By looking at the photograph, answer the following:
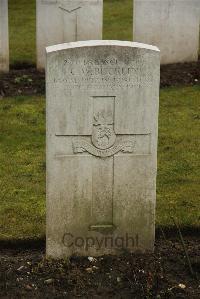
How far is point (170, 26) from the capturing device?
12633mm

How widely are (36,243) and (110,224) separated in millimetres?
802

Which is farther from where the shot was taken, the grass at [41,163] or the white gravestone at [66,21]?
the white gravestone at [66,21]

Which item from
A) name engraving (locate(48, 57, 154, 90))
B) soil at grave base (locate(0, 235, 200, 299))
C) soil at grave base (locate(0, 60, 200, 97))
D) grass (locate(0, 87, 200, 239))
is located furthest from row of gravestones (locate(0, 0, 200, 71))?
soil at grave base (locate(0, 235, 200, 299))

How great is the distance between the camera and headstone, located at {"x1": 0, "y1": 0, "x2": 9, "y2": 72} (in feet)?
38.4

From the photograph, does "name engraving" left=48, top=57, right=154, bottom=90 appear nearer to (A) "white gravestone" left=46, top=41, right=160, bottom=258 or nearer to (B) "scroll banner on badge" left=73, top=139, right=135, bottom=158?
(A) "white gravestone" left=46, top=41, right=160, bottom=258

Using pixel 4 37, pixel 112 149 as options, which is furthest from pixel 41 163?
pixel 4 37

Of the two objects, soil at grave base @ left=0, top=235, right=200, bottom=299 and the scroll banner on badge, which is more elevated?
the scroll banner on badge

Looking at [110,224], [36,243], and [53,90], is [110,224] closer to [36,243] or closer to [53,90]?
[36,243]

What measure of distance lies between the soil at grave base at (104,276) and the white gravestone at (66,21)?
673 cm

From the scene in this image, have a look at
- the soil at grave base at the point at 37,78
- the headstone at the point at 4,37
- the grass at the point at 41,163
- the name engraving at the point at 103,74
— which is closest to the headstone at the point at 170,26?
the soil at grave base at the point at 37,78

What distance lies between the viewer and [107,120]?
18.5 feet

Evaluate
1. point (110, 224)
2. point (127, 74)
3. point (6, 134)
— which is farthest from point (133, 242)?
point (6, 134)

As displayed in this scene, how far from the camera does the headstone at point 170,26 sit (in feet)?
40.4

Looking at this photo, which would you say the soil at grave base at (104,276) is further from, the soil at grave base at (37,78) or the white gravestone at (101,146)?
the soil at grave base at (37,78)
